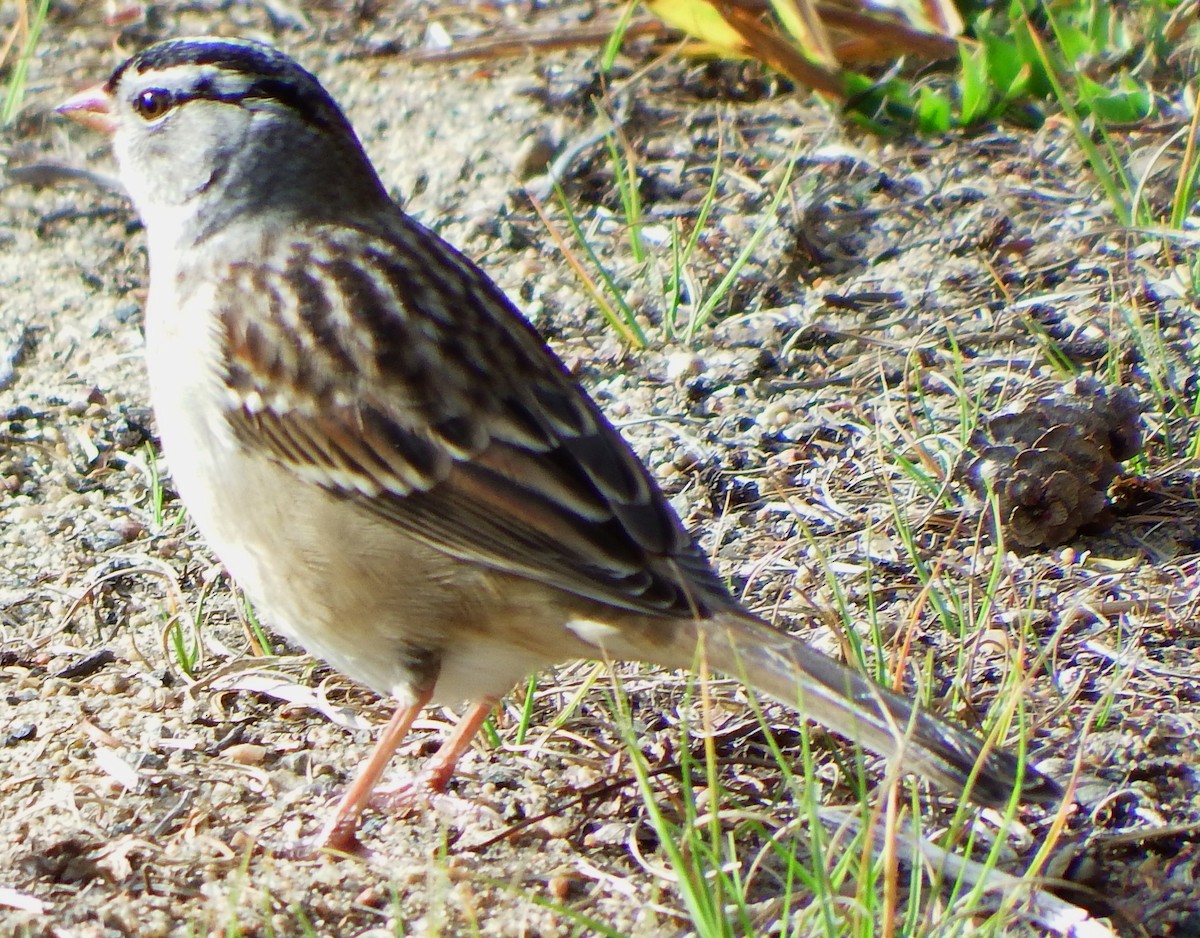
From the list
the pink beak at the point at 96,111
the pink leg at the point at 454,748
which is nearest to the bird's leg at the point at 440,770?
the pink leg at the point at 454,748

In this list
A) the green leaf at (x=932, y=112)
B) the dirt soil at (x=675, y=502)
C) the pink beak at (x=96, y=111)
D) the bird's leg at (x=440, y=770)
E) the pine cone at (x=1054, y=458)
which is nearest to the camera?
the dirt soil at (x=675, y=502)

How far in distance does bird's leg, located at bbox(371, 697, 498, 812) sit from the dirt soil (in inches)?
1.9

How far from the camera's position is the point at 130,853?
3.07m

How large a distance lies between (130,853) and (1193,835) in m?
1.86

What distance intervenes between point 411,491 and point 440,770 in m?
0.57

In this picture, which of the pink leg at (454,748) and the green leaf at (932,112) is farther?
the green leaf at (932,112)

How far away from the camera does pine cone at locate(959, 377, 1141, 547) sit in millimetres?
3613

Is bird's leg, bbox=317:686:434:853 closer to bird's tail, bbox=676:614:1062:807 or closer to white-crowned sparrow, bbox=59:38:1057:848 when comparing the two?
white-crowned sparrow, bbox=59:38:1057:848

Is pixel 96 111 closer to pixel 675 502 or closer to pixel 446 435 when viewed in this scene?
pixel 446 435

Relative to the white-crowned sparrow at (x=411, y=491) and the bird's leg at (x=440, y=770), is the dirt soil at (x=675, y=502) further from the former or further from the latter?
the white-crowned sparrow at (x=411, y=491)

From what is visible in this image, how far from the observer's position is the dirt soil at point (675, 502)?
119 inches

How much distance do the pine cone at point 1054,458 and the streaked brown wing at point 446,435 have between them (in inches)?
31.5

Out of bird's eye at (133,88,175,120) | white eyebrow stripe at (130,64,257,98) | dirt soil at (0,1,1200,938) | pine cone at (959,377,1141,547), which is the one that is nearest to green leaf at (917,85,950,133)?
dirt soil at (0,1,1200,938)

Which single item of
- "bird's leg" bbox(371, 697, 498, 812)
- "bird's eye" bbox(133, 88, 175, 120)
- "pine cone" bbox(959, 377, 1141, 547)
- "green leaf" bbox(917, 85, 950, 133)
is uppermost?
"bird's eye" bbox(133, 88, 175, 120)
